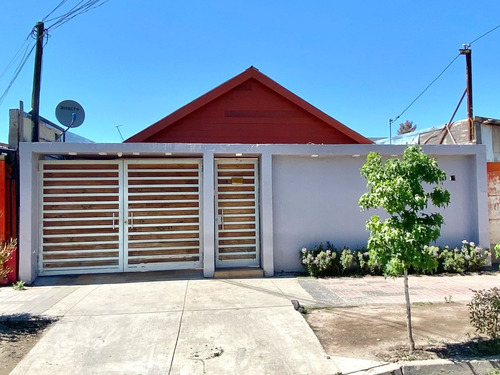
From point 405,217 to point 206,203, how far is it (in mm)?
4647

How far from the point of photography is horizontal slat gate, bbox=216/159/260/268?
27.7 ft

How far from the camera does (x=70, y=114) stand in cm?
954

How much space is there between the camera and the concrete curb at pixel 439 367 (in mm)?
3773

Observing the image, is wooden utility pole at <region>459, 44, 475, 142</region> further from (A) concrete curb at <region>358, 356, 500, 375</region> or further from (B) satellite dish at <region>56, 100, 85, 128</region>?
(B) satellite dish at <region>56, 100, 85, 128</region>

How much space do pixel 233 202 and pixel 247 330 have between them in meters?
4.02

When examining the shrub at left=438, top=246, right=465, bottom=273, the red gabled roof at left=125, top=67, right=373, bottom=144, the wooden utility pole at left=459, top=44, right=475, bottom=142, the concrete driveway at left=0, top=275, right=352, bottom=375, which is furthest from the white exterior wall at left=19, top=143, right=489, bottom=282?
the wooden utility pole at left=459, top=44, right=475, bottom=142

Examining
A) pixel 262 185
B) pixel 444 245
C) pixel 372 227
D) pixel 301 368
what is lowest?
pixel 301 368

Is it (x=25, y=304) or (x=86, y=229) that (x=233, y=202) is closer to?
(x=86, y=229)

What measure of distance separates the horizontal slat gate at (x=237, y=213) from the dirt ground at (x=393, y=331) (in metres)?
3.12

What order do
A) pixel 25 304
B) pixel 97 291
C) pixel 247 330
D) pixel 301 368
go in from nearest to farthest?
pixel 301 368, pixel 247 330, pixel 25 304, pixel 97 291

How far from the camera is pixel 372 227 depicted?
14.1ft

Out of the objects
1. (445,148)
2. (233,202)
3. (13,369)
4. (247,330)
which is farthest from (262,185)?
(13,369)

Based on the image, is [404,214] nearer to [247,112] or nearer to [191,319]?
[191,319]

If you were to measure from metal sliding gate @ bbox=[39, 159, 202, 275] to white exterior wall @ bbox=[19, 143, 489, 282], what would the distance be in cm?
27
